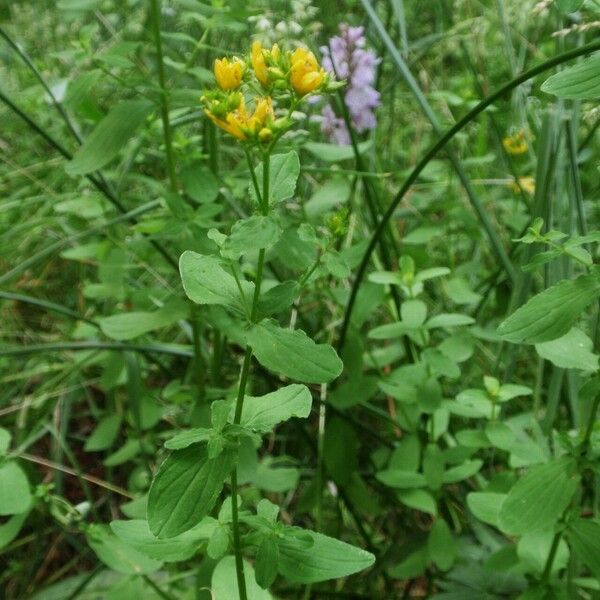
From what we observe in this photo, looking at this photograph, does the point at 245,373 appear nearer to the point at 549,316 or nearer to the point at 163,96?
the point at 549,316

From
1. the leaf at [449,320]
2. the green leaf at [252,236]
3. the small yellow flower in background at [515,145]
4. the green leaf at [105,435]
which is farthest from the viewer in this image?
the small yellow flower in background at [515,145]

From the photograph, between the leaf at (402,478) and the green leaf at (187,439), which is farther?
the leaf at (402,478)

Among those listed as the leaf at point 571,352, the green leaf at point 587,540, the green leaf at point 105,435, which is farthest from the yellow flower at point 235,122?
the green leaf at point 105,435

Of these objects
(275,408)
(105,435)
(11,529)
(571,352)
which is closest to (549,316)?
(571,352)

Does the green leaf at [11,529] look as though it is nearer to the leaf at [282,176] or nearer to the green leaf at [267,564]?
the green leaf at [267,564]

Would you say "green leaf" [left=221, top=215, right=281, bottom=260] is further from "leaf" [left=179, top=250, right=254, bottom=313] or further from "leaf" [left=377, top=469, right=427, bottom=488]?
"leaf" [left=377, top=469, right=427, bottom=488]

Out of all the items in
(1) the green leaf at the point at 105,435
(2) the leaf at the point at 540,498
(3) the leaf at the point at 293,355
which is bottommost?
(1) the green leaf at the point at 105,435

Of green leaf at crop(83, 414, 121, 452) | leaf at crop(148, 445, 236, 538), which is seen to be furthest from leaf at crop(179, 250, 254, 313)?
green leaf at crop(83, 414, 121, 452)

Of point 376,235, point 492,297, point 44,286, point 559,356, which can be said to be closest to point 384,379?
point 376,235
